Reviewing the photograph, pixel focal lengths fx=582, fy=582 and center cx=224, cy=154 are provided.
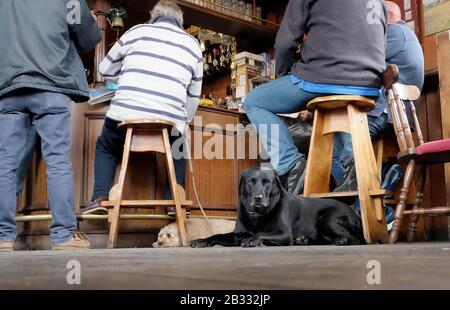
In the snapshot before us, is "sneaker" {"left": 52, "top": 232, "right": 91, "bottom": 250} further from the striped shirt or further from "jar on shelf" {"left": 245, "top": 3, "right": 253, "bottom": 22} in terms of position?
"jar on shelf" {"left": 245, "top": 3, "right": 253, "bottom": 22}

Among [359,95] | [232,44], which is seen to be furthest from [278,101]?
[232,44]

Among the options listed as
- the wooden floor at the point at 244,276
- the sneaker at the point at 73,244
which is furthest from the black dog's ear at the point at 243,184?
the wooden floor at the point at 244,276

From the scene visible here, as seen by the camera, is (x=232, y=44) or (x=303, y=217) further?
(x=232, y=44)

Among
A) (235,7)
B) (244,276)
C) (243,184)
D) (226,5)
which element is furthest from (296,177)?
(235,7)

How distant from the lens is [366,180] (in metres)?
2.53

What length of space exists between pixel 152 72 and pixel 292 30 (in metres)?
0.79

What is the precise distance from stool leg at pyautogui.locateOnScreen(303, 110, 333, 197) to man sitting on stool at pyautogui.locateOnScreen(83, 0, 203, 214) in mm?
840

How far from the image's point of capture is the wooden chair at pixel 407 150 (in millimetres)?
2580

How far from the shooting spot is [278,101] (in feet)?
9.34

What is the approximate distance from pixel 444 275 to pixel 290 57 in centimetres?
206

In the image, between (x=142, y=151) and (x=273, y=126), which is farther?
(x=142, y=151)

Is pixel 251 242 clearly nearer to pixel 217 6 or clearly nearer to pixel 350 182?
pixel 350 182
